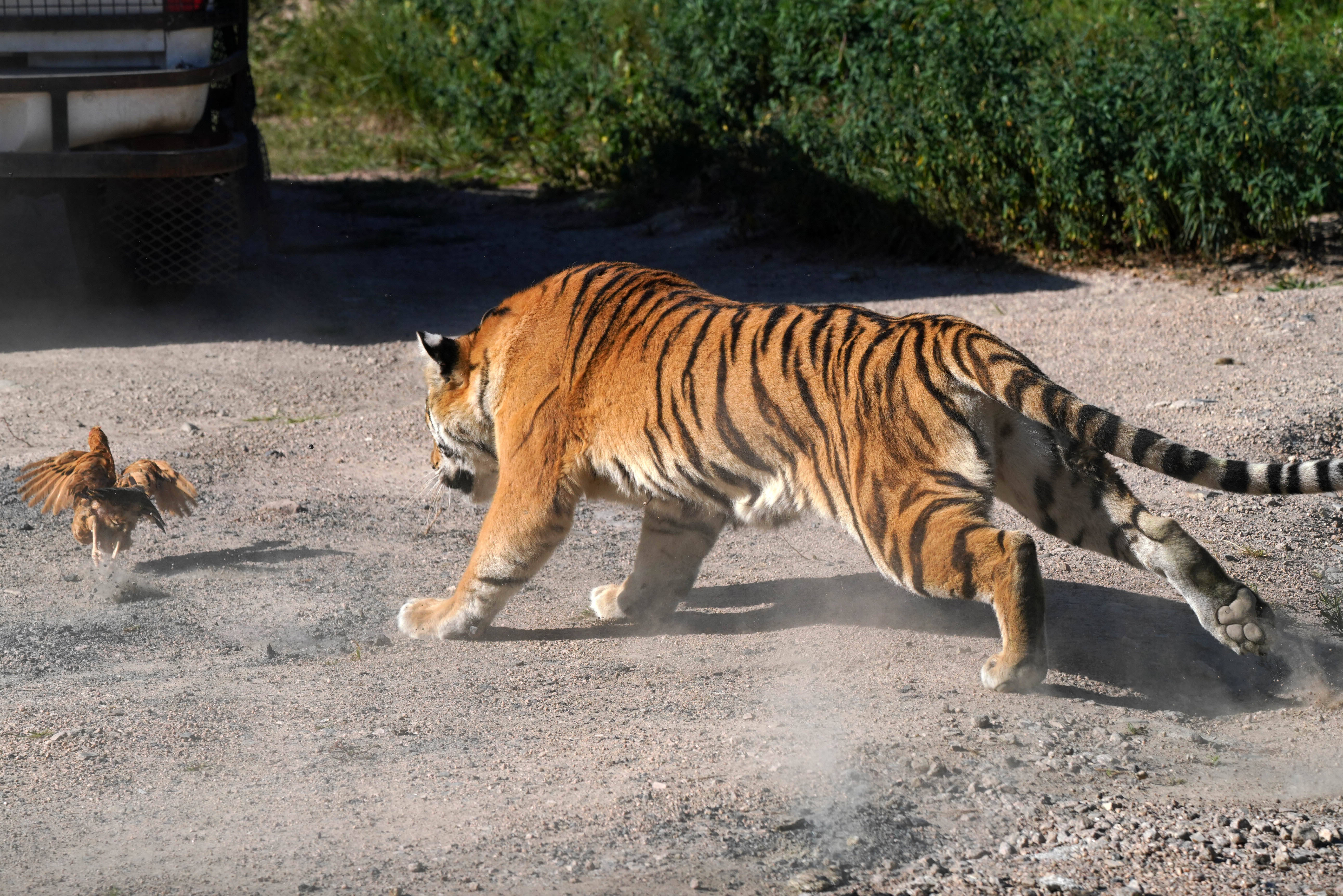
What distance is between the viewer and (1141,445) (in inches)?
131

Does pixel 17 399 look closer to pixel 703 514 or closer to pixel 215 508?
pixel 215 508

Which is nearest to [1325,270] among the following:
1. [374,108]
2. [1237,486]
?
[1237,486]

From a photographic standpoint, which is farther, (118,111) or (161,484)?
(118,111)

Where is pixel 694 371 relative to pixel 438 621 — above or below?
above

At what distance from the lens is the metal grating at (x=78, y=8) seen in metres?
6.22

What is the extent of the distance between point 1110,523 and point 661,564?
1.39m

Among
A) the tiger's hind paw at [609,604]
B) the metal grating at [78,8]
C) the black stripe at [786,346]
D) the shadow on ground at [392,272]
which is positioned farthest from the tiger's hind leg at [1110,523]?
the metal grating at [78,8]

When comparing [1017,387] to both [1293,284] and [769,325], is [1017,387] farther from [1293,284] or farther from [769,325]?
[1293,284]

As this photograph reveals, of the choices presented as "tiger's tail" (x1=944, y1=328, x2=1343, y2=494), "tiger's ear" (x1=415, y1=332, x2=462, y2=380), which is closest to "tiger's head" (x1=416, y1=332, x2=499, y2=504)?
"tiger's ear" (x1=415, y1=332, x2=462, y2=380)

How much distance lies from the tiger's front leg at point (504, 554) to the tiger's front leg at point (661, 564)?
0.35m

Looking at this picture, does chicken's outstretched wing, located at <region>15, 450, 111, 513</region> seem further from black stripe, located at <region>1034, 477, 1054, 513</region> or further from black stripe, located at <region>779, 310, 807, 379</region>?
black stripe, located at <region>1034, 477, 1054, 513</region>

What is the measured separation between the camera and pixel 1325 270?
8055mm

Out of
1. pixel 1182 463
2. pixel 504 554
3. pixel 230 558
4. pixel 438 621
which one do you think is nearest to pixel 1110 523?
pixel 1182 463

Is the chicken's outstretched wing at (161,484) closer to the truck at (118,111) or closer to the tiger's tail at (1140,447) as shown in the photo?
the truck at (118,111)
